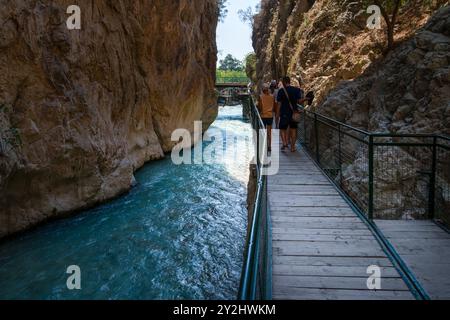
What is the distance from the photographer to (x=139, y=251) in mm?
7922

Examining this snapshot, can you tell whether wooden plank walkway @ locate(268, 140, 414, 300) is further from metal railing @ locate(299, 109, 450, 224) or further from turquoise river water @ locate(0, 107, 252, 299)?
turquoise river water @ locate(0, 107, 252, 299)

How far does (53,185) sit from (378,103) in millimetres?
9110

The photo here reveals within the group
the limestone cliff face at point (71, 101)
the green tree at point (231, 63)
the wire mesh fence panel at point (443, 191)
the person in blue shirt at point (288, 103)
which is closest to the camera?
the wire mesh fence panel at point (443, 191)

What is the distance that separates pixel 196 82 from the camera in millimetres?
23812

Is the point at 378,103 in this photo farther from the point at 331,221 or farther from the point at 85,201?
the point at 85,201

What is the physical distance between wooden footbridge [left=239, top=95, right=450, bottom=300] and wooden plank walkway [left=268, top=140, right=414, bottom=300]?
0.04 ft

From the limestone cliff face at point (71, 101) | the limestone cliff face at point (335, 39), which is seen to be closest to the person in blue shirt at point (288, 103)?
the limestone cliff face at point (335, 39)

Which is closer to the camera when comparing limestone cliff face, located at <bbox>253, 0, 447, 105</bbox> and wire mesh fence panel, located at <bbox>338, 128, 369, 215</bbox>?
wire mesh fence panel, located at <bbox>338, 128, 369, 215</bbox>

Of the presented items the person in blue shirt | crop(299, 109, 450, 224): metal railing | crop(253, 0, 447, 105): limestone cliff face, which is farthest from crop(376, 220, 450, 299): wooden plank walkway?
crop(253, 0, 447, 105): limestone cliff face

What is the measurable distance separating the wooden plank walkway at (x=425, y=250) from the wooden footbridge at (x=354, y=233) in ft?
0.04

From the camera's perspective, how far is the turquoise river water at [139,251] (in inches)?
252

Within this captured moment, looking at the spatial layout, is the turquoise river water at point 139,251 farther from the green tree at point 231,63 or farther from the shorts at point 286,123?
the green tree at point 231,63

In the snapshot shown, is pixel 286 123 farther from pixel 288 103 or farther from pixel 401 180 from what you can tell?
pixel 401 180

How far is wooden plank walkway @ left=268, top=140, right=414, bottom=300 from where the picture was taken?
3760mm
